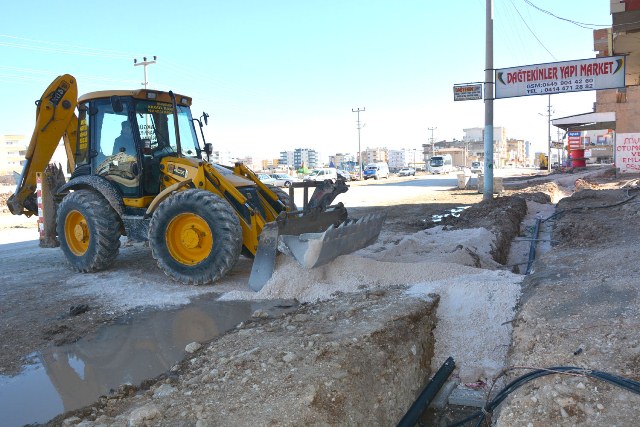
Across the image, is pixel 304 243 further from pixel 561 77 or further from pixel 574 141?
pixel 574 141

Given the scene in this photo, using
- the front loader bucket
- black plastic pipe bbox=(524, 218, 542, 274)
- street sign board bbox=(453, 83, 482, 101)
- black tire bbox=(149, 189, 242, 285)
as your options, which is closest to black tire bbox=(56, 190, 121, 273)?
black tire bbox=(149, 189, 242, 285)

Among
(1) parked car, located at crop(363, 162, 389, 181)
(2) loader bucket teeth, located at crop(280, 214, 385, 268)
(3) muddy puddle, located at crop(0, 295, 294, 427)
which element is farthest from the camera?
(1) parked car, located at crop(363, 162, 389, 181)

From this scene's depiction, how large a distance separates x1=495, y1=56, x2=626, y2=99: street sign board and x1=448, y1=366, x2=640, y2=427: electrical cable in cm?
1514

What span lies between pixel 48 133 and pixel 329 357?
722 cm

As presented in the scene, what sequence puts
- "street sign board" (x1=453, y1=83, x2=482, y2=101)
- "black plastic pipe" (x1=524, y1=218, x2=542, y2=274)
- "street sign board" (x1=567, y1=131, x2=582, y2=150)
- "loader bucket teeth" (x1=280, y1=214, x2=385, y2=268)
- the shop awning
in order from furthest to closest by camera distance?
1. "street sign board" (x1=567, y1=131, x2=582, y2=150)
2. the shop awning
3. "street sign board" (x1=453, y1=83, x2=482, y2=101)
4. "black plastic pipe" (x1=524, y1=218, x2=542, y2=274)
5. "loader bucket teeth" (x1=280, y1=214, x2=385, y2=268)

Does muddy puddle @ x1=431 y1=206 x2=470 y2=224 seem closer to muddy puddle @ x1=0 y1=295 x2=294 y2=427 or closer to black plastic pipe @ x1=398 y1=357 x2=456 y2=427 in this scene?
muddy puddle @ x1=0 y1=295 x2=294 y2=427

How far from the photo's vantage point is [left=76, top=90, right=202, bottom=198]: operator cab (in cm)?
788

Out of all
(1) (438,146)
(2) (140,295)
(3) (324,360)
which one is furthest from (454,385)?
(1) (438,146)

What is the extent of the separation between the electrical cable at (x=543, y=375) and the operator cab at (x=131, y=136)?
588 centimetres

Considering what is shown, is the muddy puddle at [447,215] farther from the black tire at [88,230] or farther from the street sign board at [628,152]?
the street sign board at [628,152]

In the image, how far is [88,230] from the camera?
810 cm

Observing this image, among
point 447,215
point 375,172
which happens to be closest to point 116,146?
point 447,215

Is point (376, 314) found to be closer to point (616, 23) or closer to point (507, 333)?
point (507, 333)

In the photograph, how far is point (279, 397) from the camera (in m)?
3.53
